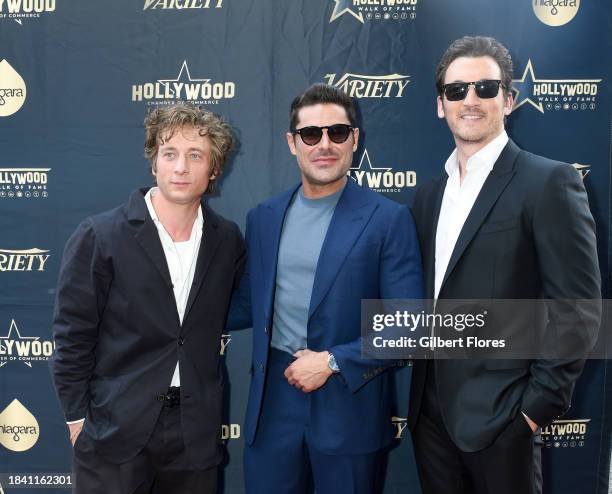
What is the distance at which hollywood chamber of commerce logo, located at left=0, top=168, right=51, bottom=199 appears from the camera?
3.12m

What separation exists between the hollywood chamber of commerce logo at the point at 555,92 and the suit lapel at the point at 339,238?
4.81 feet

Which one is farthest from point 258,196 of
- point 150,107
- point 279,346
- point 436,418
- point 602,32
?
point 602,32

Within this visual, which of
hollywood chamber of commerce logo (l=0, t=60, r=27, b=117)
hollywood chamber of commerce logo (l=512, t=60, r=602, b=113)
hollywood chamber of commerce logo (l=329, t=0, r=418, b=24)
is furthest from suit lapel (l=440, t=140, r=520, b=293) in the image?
hollywood chamber of commerce logo (l=0, t=60, r=27, b=117)

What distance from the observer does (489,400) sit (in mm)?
1924

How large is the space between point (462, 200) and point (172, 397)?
127 cm

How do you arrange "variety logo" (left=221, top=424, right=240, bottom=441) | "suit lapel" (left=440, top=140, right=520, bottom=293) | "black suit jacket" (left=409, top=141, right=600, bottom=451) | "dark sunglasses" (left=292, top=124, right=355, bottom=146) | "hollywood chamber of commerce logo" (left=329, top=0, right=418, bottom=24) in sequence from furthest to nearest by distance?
"variety logo" (left=221, top=424, right=240, bottom=441), "hollywood chamber of commerce logo" (left=329, top=0, right=418, bottom=24), "dark sunglasses" (left=292, top=124, right=355, bottom=146), "suit lapel" (left=440, top=140, right=520, bottom=293), "black suit jacket" (left=409, top=141, right=600, bottom=451)

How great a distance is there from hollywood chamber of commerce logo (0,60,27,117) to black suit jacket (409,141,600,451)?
2.51 metres

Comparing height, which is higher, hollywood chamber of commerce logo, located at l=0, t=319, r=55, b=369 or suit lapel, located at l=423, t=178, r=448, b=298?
suit lapel, located at l=423, t=178, r=448, b=298

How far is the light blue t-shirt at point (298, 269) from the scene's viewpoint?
2125mm

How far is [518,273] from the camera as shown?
6.30 ft

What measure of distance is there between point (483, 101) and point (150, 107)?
1829 mm

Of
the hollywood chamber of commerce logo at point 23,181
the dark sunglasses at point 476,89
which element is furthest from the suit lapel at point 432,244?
the hollywood chamber of commerce logo at point 23,181

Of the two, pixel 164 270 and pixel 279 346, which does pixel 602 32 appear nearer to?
pixel 279 346

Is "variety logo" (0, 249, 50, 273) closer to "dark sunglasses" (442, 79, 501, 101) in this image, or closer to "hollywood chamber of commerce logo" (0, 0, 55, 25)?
"hollywood chamber of commerce logo" (0, 0, 55, 25)
